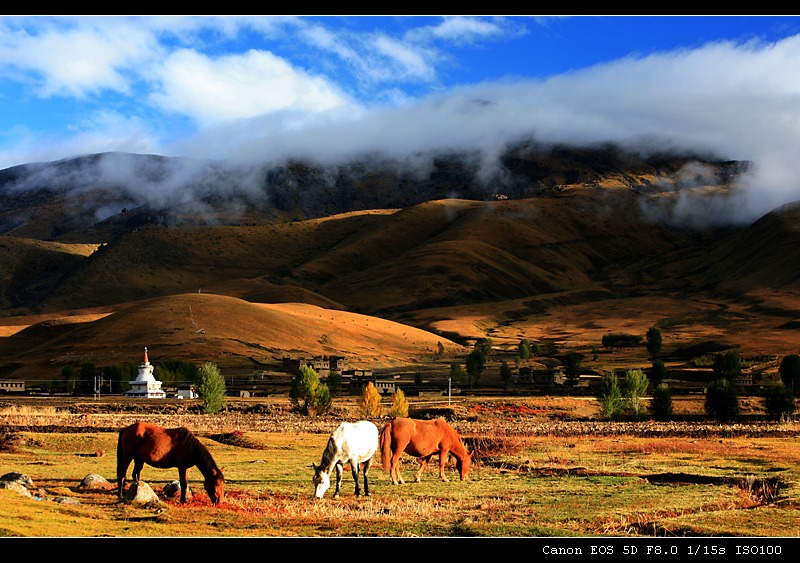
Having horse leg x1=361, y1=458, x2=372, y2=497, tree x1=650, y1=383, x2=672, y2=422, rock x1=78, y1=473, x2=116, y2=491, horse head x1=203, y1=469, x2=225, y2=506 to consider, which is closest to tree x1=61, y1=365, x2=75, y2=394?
tree x1=650, y1=383, x2=672, y2=422

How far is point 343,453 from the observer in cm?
3212

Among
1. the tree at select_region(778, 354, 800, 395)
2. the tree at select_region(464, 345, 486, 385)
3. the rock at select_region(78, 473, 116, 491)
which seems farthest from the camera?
the tree at select_region(464, 345, 486, 385)

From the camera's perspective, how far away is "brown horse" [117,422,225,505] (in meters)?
29.5

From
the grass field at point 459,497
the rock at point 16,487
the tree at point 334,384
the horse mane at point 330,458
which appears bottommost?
the grass field at point 459,497

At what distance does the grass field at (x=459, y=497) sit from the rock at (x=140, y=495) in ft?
1.00

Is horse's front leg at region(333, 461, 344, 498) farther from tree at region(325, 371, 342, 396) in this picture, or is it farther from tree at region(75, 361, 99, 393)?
tree at region(75, 361, 99, 393)

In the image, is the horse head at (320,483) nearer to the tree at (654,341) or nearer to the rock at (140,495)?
the rock at (140,495)

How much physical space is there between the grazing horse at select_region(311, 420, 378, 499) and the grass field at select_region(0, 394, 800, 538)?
2.65 feet

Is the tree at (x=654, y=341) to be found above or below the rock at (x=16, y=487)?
above

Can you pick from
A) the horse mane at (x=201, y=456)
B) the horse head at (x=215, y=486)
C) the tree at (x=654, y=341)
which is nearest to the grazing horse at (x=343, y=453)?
the horse head at (x=215, y=486)

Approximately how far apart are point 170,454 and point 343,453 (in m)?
5.83

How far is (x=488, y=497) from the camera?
3300cm

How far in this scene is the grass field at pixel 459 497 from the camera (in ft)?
84.3
